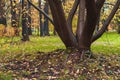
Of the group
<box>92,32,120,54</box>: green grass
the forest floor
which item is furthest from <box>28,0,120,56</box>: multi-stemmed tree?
<box>92,32,120,54</box>: green grass

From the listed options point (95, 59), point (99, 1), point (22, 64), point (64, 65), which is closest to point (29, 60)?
point (22, 64)

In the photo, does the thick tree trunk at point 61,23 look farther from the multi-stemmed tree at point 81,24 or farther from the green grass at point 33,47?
the green grass at point 33,47

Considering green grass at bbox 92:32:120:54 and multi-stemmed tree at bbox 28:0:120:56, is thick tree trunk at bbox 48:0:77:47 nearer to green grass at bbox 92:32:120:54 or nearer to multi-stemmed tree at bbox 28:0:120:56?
multi-stemmed tree at bbox 28:0:120:56

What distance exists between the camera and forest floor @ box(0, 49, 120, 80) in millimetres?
8976

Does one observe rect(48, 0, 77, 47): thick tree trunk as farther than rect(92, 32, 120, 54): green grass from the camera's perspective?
No

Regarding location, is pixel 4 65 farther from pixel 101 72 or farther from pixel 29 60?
pixel 101 72

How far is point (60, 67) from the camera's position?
10.1 metres

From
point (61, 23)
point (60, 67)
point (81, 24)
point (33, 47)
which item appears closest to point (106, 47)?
point (33, 47)

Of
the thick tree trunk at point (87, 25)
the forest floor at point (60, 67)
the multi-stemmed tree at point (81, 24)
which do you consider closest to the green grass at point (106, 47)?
the thick tree trunk at point (87, 25)

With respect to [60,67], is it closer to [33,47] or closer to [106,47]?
[33,47]

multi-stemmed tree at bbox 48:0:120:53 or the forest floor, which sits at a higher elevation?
multi-stemmed tree at bbox 48:0:120:53

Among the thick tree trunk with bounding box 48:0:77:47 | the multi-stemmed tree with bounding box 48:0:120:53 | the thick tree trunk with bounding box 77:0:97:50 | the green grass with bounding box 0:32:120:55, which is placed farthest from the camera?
the thick tree trunk with bounding box 48:0:77:47

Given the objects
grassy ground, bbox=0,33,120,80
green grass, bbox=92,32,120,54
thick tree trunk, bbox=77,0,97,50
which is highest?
thick tree trunk, bbox=77,0,97,50

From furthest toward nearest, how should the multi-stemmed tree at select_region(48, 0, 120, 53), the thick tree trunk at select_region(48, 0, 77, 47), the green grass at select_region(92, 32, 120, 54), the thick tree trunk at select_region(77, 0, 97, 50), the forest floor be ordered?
the green grass at select_region(92, 32, 120, 54)
the thick tree trunk at select_region(48, 0, 77, 47)
the multi-stemmed tree at select_region(48, 0, 120, 53)
the thick tree trunk at select_region(77, 0, 97, 50)
the forest floor
